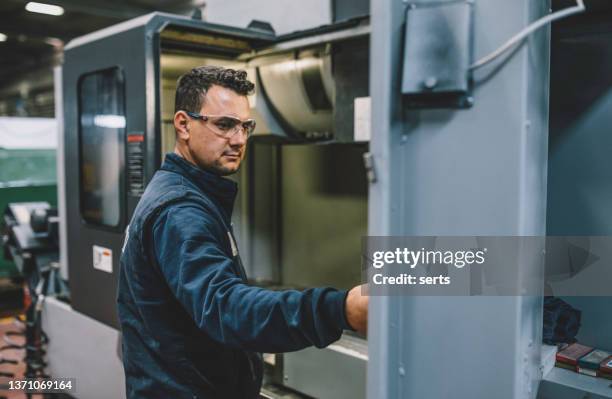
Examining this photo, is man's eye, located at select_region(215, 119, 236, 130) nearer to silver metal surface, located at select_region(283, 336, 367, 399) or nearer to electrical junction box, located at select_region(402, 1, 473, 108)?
electrical junction box, located at select_region(402, 1, 473, 108)

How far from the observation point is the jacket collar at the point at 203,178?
1.47 m

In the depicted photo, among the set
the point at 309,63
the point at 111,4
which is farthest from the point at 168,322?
the point at 111,4

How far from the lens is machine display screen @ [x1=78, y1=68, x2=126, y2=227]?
2.35m

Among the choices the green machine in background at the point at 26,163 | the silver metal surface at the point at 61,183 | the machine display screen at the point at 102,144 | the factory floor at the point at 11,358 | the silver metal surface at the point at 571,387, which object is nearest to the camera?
the silver metal surface at the point at 571,387

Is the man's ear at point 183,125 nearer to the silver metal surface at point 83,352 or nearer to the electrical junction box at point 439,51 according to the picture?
the electrical junction box at point 439,51

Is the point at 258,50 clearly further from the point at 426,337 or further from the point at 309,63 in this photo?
the point at 426,337

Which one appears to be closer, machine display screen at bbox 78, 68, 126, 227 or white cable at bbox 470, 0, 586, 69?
white cable at bbox 470, 0, 586, 69

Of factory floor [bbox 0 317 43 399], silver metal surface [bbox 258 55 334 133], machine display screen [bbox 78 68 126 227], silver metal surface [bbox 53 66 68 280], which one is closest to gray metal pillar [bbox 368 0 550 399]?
silver metal surface [bbox 258 55 334 133]

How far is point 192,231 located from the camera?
1.23 meters

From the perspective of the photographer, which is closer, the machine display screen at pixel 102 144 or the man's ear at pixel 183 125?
the man's ear at pixel 183 125

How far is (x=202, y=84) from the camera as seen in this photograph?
4.94 ft

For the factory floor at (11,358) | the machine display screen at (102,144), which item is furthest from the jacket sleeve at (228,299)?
the factory floor at (11,358)
